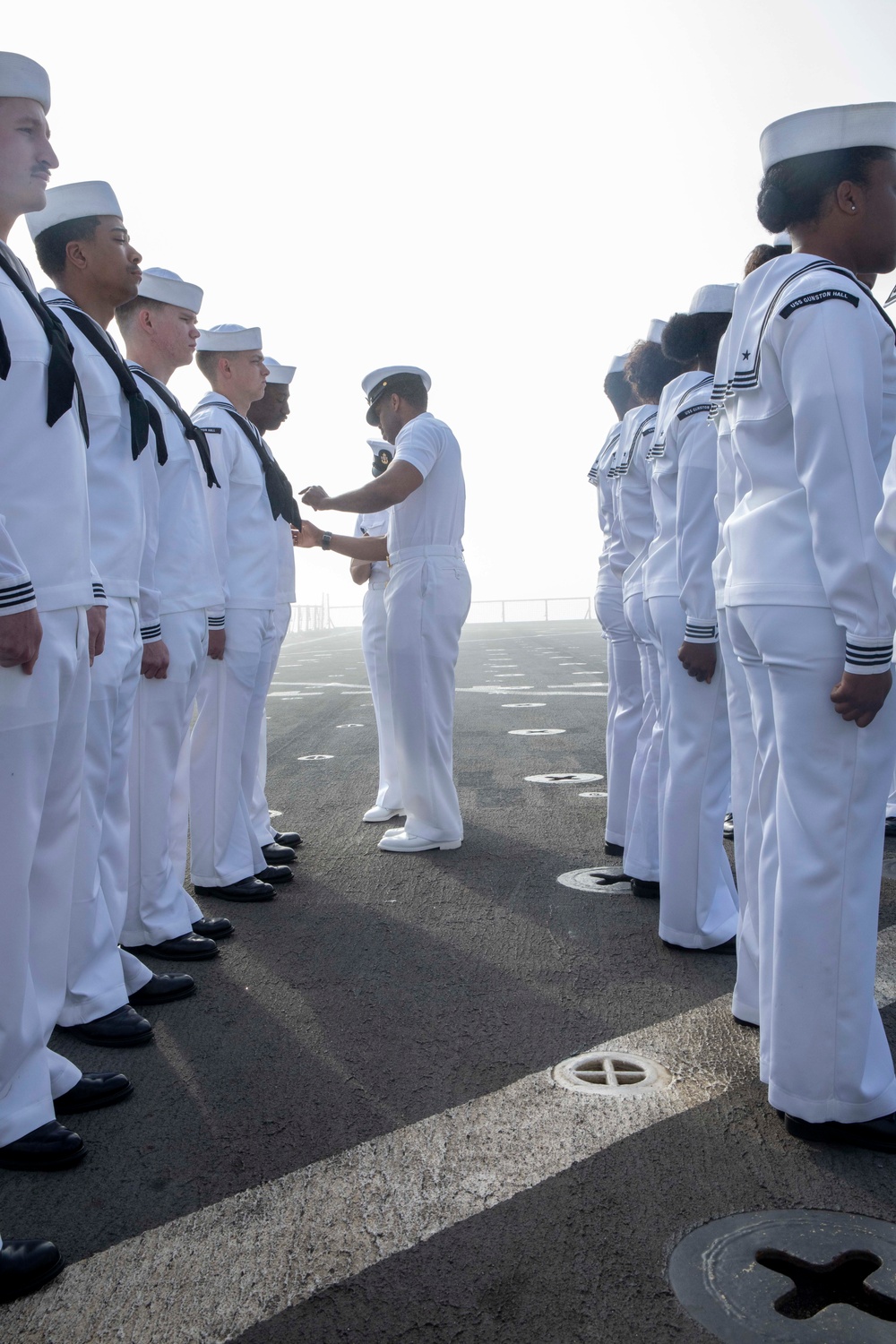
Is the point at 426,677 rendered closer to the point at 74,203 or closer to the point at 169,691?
the point at 169,691

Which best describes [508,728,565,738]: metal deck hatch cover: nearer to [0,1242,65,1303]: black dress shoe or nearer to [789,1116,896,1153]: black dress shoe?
[789,1116,896,1153]: black dress shoe

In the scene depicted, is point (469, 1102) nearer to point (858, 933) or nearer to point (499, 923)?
point (858, 933)

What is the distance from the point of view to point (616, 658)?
566 cm

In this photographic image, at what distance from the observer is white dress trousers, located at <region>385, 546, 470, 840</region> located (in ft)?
18.7

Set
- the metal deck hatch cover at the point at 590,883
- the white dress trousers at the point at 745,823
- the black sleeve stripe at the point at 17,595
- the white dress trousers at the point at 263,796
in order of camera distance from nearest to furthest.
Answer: the black sleeve stripe at the point at 17,595, the white dress trousers at the point at 745,823, the metal deck hatch cover at the point at 590,883, the white dress trousers at the point at 263,796

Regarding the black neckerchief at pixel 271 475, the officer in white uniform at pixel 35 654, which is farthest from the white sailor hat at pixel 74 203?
the black neckerchief at pixel 271 475

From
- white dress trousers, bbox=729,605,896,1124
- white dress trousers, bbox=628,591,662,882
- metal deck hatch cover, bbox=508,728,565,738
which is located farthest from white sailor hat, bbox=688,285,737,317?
metal deck hatch cover, bbox=508,728,565,738

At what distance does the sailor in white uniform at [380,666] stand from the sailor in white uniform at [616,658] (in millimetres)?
1511

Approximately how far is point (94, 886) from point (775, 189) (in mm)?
2773

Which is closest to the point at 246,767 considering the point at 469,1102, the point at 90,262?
the point at 90,262

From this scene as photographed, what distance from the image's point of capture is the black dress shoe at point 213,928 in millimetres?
4277

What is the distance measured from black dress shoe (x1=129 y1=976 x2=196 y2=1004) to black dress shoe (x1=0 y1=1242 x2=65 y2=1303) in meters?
1.51

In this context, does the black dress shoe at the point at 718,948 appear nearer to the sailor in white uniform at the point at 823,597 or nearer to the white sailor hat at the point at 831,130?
the sailor in white uniform at the point at 823,597

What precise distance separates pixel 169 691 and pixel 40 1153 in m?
1.98
